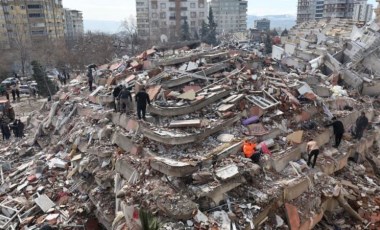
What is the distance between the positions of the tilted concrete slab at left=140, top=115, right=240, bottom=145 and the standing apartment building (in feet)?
142

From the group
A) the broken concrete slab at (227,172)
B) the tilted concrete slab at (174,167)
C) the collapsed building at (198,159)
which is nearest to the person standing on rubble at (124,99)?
the collapsed building at (198,159)

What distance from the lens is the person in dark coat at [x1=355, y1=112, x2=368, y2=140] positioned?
10.3 metres

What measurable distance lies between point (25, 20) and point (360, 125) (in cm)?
4870

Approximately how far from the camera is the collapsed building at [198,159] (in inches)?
274

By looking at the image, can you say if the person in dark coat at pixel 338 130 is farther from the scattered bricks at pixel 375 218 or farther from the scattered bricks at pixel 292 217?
the scattered bricks at pixel 292 217

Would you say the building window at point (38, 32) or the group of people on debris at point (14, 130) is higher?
the building window at point (38, 32)

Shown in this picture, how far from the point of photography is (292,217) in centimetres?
700

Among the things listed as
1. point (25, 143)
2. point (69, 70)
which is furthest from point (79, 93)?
point (69, 70)

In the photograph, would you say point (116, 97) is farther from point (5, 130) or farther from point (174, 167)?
point (5, 130)

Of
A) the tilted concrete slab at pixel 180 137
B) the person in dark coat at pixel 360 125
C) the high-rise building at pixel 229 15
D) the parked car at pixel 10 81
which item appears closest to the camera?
the tilted concrete slab at pixel 180 137

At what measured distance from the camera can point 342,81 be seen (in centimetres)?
1648

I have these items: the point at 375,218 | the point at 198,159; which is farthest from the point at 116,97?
the point at 375,218

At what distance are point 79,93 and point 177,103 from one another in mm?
6867

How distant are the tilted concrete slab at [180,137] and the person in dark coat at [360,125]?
426cm
